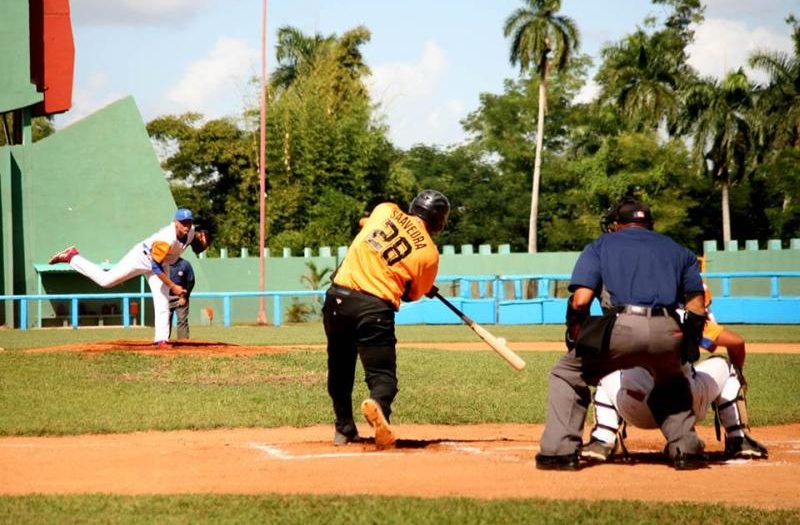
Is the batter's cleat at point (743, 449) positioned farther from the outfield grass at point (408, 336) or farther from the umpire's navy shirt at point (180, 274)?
the outfield grass at point (408, 336)

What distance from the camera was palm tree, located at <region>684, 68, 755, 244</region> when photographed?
58594 millimetres

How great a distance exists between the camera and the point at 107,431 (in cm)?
1121

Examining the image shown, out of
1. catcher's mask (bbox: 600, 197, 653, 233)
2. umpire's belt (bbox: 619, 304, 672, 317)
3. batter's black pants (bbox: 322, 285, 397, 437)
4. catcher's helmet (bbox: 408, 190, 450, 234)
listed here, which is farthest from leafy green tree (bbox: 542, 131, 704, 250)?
umpire's belt (bbox: 619, 304, 672, 317)

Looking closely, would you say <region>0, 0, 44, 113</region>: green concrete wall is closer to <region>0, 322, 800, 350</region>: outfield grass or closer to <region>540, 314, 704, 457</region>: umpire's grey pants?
<region>0, 322, 800, 350</region>: outfield grass

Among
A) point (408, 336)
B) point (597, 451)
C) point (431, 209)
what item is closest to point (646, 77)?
point (408, 336)

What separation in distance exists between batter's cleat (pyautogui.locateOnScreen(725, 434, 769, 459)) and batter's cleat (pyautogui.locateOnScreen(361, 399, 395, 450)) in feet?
8.00

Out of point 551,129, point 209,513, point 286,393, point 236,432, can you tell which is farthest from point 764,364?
point 551,129

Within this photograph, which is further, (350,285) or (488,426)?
(488,426)

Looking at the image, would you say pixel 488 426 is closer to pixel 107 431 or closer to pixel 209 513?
pixel 107 431

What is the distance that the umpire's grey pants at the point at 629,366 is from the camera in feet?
26.3

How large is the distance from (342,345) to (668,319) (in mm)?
2710

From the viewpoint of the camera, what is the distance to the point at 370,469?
27.5 feet

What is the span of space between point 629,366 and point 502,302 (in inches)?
1187

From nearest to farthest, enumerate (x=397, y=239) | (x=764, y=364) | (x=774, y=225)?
(x=397, y=239)
(x=764, y=364)
(x=774, y=225)
